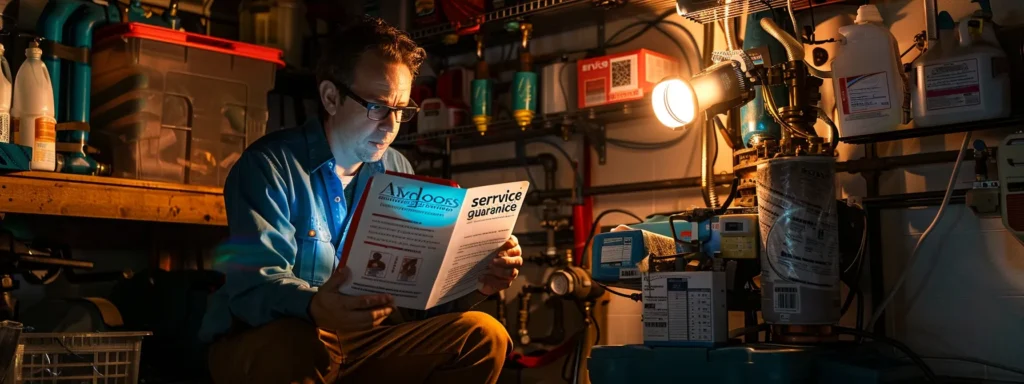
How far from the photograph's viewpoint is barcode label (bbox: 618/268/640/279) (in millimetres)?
2297

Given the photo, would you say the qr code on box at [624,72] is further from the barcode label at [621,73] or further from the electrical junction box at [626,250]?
the electrical junction box at [626,250]

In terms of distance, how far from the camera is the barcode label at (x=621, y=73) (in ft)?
9.39

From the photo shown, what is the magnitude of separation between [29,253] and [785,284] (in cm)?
207

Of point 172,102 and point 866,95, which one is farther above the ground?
point 172,102

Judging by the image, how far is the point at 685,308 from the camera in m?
2.03

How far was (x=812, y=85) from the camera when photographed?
7.66ft

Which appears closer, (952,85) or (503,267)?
(503,267)

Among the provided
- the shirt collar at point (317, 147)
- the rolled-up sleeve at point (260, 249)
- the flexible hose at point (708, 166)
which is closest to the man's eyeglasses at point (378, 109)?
the shirt collar at point (317, 147)

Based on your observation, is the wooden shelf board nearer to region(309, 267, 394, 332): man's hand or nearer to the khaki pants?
the khaki pants

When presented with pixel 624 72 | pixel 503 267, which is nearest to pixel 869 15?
pixel 624 72

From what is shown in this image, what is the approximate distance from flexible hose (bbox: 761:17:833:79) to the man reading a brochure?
2.82 feet

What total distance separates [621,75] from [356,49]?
3.32ft

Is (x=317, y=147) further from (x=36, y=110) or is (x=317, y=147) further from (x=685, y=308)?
(x=36, y=110)

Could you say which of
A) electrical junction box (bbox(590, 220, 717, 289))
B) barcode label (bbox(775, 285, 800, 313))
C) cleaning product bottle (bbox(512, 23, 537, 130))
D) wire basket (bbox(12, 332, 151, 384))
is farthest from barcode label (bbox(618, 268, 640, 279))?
wire basket (bbox(12, 332, 151, 384))
